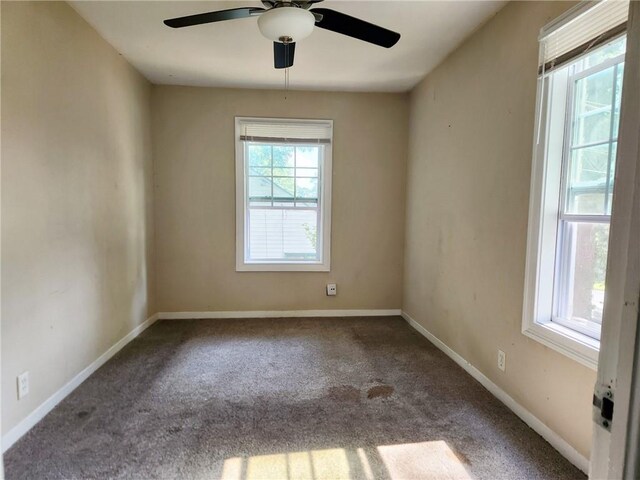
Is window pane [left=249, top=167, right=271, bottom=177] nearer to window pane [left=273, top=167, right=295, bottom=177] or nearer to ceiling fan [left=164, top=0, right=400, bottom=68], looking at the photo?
window pane [left=273, top=167, right=295, bottom=177]

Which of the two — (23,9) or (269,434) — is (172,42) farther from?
(269,434)

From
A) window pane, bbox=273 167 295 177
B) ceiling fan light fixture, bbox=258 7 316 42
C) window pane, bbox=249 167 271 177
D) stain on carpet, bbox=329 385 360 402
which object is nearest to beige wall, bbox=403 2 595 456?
stain on carpet, bbox=329 385 360 402

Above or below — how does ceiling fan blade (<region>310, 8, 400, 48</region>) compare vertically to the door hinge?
above

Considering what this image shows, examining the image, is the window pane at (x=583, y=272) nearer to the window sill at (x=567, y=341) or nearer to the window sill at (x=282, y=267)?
the window sill at (x=567, y=341)

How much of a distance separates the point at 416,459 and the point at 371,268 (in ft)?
8.10

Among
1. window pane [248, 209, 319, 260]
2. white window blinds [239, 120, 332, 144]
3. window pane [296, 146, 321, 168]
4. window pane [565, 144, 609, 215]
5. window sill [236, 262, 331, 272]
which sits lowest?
window sill [236, 262, 331, 272]

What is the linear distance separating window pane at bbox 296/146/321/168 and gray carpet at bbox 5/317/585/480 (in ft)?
6.64

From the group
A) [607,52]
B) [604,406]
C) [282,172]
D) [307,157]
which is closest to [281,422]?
[604,406]

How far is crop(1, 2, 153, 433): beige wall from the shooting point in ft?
5.85

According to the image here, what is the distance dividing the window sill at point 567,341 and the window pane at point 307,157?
106 inches

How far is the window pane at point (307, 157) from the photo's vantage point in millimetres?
3898

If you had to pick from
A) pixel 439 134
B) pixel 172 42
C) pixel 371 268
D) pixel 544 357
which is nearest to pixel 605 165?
pixel 544 357

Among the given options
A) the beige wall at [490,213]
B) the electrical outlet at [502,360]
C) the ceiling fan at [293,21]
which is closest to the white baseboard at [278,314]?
the beige wall at [490,213]

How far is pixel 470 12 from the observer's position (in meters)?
2.28
